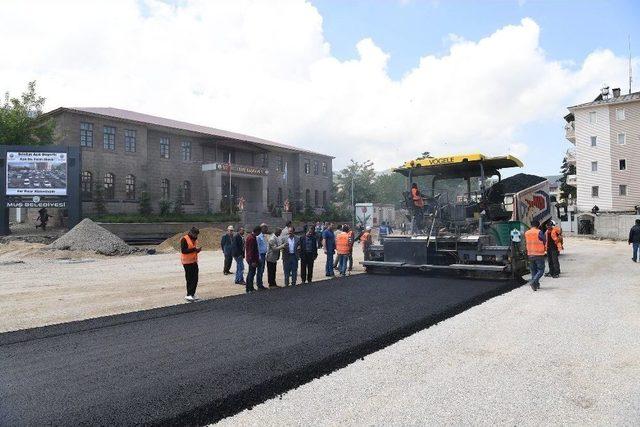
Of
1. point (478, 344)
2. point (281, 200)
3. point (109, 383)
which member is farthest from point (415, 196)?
point (281, 200)

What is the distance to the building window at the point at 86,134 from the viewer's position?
102ft

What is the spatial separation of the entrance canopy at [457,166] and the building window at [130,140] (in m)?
26.7

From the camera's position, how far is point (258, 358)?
5344mm

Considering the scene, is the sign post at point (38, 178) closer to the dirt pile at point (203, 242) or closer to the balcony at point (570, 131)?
the dirt pile at point (203, 242)

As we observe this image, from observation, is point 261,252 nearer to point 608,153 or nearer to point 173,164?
point 173,164

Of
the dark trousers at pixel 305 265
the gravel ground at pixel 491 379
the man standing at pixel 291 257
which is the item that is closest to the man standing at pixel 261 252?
the man standing at pixel 291 257

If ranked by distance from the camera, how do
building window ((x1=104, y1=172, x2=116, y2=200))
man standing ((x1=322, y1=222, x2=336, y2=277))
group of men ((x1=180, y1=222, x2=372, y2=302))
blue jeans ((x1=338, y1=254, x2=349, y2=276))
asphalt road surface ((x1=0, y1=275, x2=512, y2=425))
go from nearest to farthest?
asphalt road surface ((x1=0, y1=275, x2=512, y2=425))
group of men ((x1=180, y1=222, x2=372, y2=302))
blue jeans ((x1=338, y1=254, x2=349, y2=276))
man standing ((x1=322, y1=222, x2=336, y2=277))
building window ((x1=104, y1=172, x2=116, y2=200))

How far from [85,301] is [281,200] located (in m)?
38.4

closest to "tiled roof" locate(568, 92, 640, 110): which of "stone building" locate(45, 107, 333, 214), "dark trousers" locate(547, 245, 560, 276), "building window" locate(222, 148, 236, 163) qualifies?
"stone building" locate(45, 107, 333, 214)

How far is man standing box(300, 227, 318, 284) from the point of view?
1223 cm

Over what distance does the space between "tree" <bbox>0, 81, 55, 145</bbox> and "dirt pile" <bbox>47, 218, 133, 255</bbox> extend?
947 cm

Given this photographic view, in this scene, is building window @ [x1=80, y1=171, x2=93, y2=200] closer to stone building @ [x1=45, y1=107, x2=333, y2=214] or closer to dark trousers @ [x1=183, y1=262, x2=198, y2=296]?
stone building @ [x1=45, y1=107, x2=333, y2=214]

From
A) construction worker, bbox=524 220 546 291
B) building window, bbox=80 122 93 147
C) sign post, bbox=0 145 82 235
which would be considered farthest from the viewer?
building window, bbox=80 122 93 147

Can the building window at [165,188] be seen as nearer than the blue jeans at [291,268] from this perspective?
No
